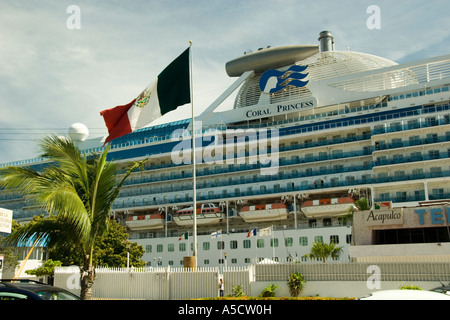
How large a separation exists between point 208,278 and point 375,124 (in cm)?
2847

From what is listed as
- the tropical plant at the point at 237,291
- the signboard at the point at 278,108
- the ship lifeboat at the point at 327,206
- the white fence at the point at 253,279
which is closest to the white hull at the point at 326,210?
the ship lifeboat at the point at 327,206

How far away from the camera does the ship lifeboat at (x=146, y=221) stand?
50125 mm

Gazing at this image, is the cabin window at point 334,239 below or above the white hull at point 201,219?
below

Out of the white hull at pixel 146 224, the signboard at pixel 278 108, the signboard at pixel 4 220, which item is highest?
the signboard at pixel 278 108

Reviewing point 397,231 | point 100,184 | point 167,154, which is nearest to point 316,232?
point 397,231

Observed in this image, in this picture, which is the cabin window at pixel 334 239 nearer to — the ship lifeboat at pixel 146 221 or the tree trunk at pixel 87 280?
the ship lifeboat at pixel 146 221

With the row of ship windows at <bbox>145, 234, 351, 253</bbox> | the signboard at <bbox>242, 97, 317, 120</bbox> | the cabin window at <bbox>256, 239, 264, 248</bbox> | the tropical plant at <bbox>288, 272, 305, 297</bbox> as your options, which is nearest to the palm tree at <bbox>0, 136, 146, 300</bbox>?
the tropical plant at <bbox>288, 272, 305, 297</bbox>

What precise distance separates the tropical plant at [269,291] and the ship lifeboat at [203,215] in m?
26.2

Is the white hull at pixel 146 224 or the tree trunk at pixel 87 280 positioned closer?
the tree trunk at pixel 87 280

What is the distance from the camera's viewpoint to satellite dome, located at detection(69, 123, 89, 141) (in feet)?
211

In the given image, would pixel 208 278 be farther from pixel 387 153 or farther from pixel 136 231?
pixel 136 231

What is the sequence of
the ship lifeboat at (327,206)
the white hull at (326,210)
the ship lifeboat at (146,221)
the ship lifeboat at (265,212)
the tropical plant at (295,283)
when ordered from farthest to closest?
the ship lifeboat at (146,221) → the ship lifeboat at (265,212) → the white hull at (326,210) → the ship lifeboat at (327,206) → the tropical plant at (295,283)

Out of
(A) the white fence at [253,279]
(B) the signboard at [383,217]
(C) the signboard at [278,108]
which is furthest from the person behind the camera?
(C) the signboard at [278,108]

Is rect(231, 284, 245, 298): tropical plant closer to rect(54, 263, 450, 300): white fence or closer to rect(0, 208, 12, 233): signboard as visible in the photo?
rect(54, 263, 450, 300): white fence
